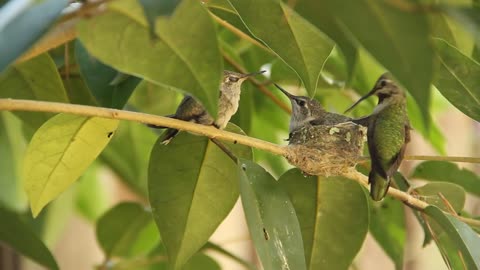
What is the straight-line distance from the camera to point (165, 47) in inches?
29.1

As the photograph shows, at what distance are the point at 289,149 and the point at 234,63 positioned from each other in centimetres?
30

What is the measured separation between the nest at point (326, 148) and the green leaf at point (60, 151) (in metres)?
0.24

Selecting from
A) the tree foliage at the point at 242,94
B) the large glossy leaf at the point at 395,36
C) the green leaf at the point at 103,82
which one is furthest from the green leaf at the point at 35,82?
the large glossy leaf at the point at 395,36

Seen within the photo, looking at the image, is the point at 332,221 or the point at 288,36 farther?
the point at 332,221

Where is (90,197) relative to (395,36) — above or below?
below

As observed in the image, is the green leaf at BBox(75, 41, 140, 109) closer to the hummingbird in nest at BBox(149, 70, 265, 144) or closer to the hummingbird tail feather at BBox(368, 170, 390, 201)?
the hummingbird in nest at BBox(149, 70, 265, 144)

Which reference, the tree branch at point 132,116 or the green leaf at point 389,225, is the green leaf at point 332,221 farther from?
the green leaf at point 389,225

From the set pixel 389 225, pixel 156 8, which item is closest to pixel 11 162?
pixel 389 225

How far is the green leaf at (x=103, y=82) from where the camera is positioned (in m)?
0.96

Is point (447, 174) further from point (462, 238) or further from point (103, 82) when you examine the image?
point (103, 82)

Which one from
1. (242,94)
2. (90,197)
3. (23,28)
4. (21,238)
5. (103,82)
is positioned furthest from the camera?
(90,197)

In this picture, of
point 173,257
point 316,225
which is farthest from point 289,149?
point 173,257

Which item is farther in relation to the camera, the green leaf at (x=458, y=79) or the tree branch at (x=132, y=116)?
the green leaf at (x=458, y=79)

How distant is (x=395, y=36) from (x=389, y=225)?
0.92 meters
